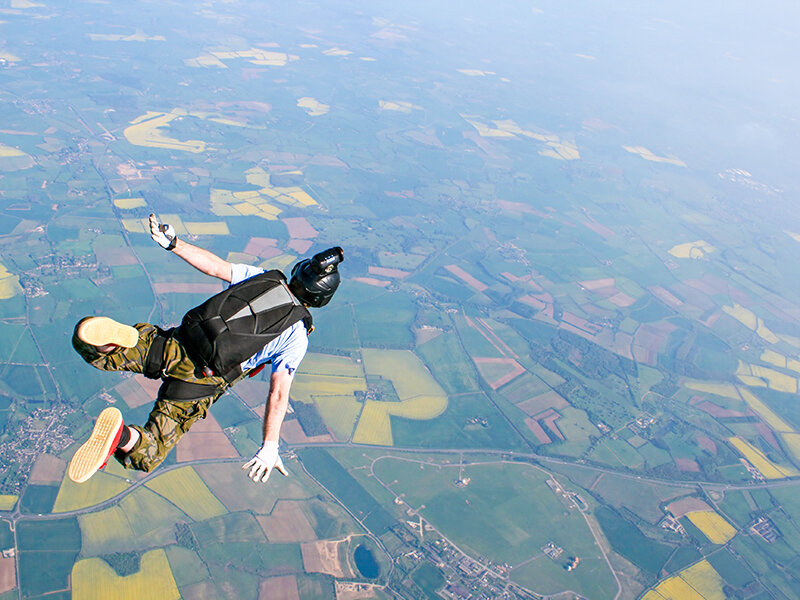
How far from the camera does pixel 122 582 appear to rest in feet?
104

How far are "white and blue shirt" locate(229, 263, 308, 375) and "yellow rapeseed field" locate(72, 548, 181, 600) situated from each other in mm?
32453

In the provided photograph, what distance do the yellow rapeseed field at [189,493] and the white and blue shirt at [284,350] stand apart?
34.6 m

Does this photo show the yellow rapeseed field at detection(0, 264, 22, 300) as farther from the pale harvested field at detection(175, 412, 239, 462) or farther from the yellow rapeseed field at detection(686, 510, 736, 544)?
the yellow rapeseed field at detection(686, 510, 736, 544)

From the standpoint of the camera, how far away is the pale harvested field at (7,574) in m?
31.1

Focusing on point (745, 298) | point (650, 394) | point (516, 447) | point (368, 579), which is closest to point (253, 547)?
point (368, 579)

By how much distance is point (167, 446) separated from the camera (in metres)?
6.68

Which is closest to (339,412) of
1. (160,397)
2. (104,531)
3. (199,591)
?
(199,591)

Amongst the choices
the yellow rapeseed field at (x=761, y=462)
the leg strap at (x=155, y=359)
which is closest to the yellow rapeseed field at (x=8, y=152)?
the leg strap at (x=155, y=359)

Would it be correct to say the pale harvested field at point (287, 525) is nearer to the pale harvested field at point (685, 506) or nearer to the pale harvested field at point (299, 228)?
the pale harvested field at point (685, 506)

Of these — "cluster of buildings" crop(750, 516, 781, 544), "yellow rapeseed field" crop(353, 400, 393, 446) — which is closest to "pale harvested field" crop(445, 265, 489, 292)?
"yellow rapeseed field" crop(353, 400, 393, 446)

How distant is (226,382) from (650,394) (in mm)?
59929

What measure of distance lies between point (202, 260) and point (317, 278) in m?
1.35

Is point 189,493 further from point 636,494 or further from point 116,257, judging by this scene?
point 636,494

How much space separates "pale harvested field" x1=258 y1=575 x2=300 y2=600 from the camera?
33.2m
